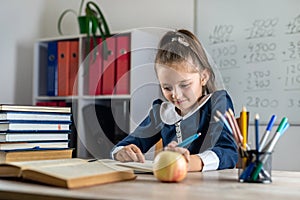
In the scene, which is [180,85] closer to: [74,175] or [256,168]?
[256,168]

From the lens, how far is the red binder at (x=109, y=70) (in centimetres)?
258

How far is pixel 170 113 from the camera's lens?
1.29 metres

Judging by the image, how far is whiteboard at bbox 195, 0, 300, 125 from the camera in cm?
246

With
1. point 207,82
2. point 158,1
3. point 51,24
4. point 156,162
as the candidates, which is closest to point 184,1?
point 158,1

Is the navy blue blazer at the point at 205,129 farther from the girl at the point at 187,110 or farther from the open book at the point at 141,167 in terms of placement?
the open book at the point at 141,167

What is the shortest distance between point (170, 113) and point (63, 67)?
1737 millimetres

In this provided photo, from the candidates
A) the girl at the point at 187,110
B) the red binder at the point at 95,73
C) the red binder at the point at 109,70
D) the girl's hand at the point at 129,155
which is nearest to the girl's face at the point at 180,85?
the girl at the point at 187,110

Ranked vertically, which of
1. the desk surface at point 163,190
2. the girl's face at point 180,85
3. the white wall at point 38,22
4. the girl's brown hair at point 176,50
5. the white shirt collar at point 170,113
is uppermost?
the white wall at point 38,22

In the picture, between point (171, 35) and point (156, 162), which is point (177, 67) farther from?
point (156, 162)

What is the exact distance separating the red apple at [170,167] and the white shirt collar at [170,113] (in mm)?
275

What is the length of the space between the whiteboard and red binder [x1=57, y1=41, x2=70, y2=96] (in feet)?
2.70

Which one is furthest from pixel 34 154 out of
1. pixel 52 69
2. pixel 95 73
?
pixel 52 69

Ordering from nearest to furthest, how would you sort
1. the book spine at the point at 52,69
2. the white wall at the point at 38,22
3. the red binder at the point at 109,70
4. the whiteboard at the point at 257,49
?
the whiteboard at the point at 257,49, the red binder at the point at 109,70, the white wall at the point at 38,22, the book spine at the point at 52,69

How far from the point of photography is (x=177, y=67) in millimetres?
1113
